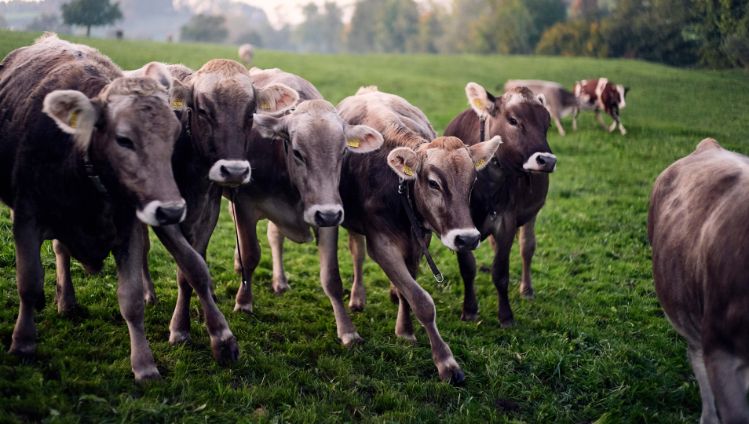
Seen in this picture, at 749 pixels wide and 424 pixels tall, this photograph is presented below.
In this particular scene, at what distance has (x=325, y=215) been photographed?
5.90 meters

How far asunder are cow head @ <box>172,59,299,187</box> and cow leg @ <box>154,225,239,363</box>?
59 cm

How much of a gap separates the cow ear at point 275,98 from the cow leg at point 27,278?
90.1 inches

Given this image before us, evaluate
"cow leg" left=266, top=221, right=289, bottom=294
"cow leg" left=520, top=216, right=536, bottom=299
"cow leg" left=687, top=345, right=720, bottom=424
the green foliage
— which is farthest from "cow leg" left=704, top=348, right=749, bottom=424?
the green foliage

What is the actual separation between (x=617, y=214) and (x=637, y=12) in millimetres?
6968

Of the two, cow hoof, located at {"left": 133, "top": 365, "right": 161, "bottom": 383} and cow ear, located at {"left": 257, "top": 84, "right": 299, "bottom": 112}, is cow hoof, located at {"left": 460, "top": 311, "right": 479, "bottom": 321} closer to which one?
cow ear, located at {"left": 257, "top": 84, "right": 299, "bottom": 112}

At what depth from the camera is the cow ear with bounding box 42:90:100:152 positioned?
4805 millimetres

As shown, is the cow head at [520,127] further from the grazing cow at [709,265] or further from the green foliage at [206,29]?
the green foliage at [206,29]

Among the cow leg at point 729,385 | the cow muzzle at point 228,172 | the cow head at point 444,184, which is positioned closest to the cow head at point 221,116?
the cow muzzle at point 228,172

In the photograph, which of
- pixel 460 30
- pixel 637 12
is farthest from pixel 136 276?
pixel 460 30

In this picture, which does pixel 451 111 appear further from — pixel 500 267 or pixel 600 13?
pixel 500 267

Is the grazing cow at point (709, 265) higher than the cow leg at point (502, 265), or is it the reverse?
the grazing cow at point (709, 265)

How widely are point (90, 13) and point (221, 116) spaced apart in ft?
29.6

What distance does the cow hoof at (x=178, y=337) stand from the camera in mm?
6039

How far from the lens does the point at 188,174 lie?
6.12 m
